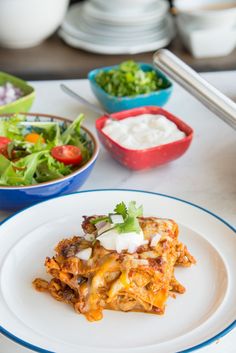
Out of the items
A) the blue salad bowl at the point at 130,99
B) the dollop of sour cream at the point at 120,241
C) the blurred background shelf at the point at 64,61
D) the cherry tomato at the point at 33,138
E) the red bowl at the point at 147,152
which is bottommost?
the blurred background shelf at the point at 64,61

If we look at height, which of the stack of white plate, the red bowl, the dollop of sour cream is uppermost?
the dollop of sour cream

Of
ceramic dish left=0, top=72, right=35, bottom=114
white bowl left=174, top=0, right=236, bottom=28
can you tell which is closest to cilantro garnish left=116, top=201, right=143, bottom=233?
ceramic dish left=0, top=72, right=35, bottom=114

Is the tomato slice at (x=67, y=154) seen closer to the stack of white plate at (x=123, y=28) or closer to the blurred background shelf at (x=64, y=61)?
the blurred background shelf at (x=64, y=61)

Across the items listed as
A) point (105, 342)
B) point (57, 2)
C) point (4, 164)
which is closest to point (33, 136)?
point (4, 164)

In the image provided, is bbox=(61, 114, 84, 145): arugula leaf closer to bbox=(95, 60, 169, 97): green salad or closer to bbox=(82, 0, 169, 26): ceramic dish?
bbox=(95, 60, 169, 97): green salad

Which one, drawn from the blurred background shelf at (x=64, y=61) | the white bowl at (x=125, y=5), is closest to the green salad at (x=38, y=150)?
the blurred background shelf at (x=64, y=61)

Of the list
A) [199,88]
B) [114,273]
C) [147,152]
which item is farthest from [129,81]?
[114,273]

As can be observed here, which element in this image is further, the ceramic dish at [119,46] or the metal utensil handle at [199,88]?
the ceramic dish at [119,46]

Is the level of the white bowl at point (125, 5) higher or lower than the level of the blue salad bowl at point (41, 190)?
lower
